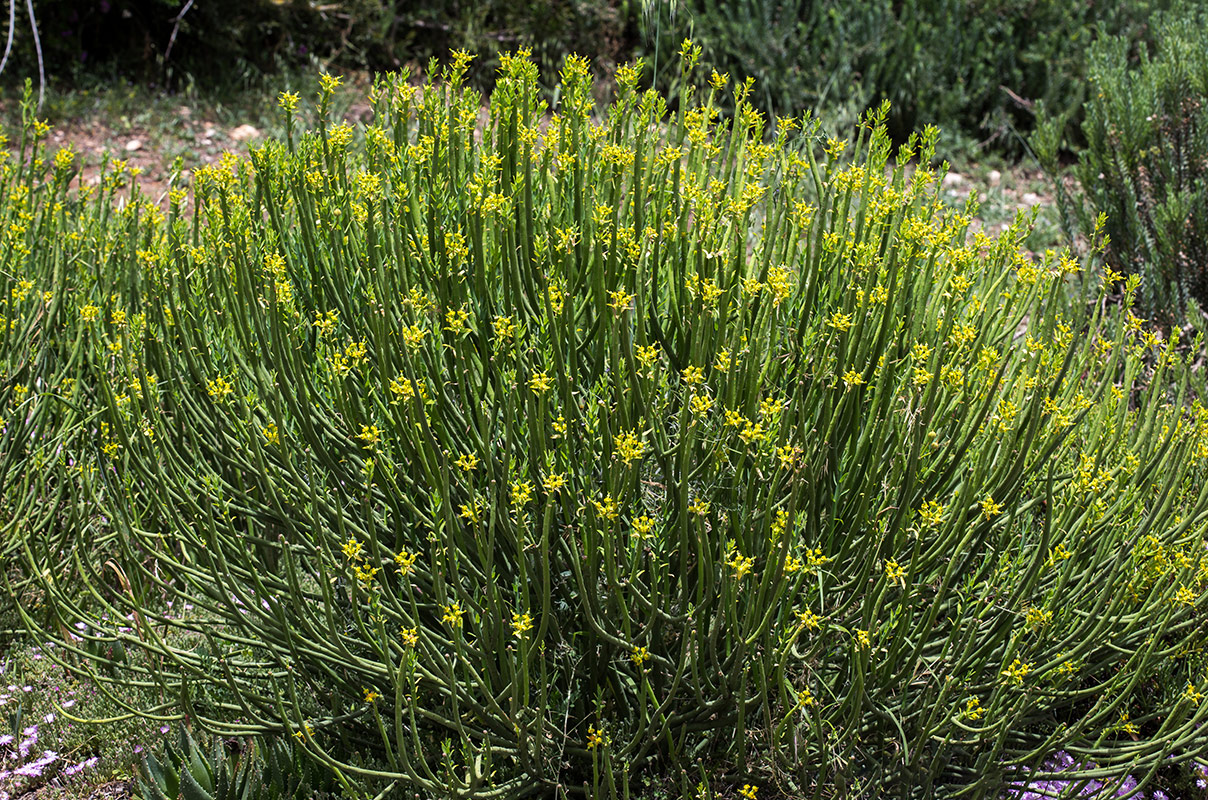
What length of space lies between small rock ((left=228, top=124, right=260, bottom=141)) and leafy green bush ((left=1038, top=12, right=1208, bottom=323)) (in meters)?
4.66

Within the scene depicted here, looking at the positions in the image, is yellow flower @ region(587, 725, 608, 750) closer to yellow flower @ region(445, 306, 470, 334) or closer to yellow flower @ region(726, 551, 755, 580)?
yellow flower @ region(726, 551, 755, 580)

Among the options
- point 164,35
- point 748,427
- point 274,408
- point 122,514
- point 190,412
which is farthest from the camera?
point 164,35

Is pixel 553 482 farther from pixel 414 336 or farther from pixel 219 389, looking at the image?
pixel 219 389

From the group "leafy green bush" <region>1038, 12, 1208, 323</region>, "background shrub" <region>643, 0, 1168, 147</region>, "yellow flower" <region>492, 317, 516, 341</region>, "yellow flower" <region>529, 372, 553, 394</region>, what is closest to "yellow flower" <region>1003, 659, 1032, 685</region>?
"yellow flower" <region>529, 372, 553, 394</region>

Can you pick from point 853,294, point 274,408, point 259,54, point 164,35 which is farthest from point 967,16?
point 274,408

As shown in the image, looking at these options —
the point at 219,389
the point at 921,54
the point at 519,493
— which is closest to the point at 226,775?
the point at 219,389

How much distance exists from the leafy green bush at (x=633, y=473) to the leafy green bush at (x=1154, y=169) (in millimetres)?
2165

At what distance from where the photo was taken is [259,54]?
24.5 ft

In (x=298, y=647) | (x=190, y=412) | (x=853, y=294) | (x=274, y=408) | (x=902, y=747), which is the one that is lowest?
(x=902, y=747)

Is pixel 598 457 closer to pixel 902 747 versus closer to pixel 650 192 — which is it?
pixel 650 192

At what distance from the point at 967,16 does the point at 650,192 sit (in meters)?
5.83

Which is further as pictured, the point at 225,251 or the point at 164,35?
the point at 164,35

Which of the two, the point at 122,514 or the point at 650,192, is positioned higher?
the point at 650,192

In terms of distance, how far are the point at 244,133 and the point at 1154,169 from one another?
512 centimetres
